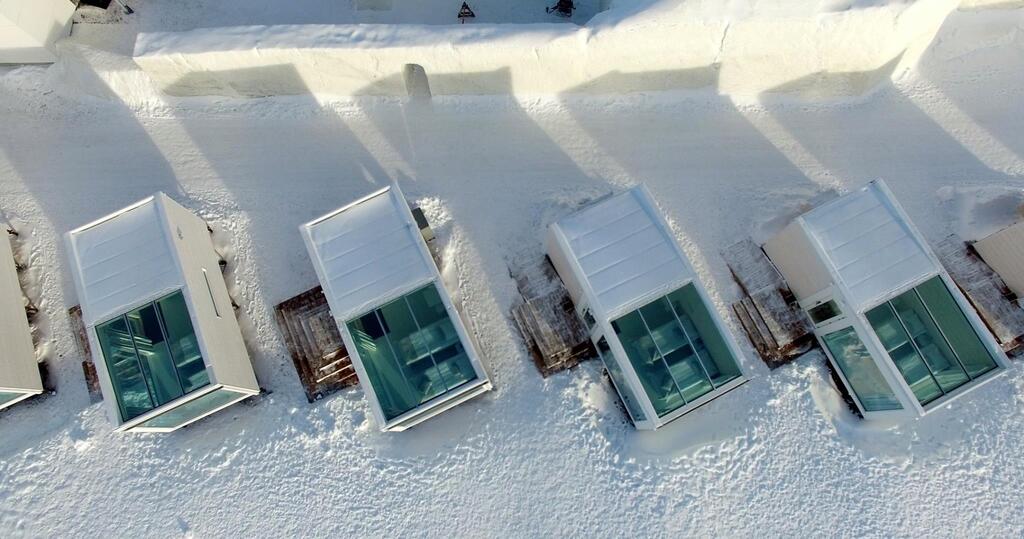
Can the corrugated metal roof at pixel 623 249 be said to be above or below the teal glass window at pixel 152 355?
below

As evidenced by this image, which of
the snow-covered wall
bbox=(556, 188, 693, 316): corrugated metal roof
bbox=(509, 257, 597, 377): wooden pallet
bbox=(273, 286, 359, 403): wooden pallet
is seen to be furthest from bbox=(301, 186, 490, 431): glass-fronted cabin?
the snow-covered wall

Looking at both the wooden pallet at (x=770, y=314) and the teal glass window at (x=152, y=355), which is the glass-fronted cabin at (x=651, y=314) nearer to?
the wooden pallet at (x=770, y=314)

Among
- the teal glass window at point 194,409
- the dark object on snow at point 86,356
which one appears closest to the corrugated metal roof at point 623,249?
the teal glass window at point 194,409

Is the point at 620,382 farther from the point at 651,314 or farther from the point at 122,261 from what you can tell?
the point at 122,261

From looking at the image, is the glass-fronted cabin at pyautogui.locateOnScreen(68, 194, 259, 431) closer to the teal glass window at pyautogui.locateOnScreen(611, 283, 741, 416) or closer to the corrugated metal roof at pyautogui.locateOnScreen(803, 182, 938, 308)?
the teal glass window at pyautogui.locateOnScreen(611, 283, 741, 416)

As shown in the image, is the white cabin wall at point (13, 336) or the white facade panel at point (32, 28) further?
the white facade panel at point (32, 28)

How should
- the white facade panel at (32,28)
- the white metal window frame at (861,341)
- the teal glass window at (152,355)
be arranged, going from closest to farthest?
1. the white metal window frame at (861,341)
2. the teal glass window at (152,355)
3. the white facade panel at (32,28)
